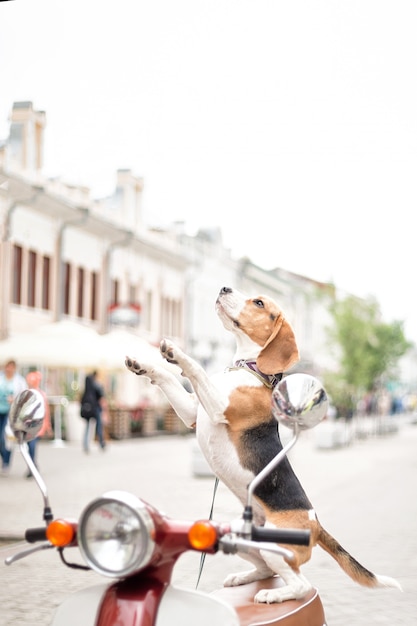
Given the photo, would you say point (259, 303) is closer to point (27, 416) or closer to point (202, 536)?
point (27, 416)

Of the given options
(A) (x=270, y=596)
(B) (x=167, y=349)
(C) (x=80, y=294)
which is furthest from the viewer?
(C) (x=80, y=294)

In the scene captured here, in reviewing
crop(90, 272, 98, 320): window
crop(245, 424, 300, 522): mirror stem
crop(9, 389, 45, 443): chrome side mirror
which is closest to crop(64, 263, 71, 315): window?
crop(90, 272, 98, 320): window

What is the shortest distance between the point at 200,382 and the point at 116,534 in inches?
26.8

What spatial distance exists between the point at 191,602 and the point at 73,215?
90.8 feet

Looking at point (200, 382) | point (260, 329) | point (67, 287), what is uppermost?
point (67, 287)

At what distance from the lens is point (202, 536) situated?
7.79ft

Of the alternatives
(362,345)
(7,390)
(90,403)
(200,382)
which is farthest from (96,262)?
(200,382)

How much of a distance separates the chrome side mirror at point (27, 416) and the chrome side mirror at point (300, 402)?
2.24ft

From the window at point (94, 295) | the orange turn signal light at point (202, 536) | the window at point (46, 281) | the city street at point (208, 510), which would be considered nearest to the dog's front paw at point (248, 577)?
the orange turn signal light at point (202, 536)

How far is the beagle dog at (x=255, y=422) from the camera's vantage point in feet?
9.76

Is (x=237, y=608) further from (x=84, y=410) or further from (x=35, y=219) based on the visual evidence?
(x=35, y=219)

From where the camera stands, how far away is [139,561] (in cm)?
230

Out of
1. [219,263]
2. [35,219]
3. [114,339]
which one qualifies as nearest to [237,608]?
[114,339]

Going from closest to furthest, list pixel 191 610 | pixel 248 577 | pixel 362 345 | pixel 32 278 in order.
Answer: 1. pixel 191 610
2. pixel 248 577
3. pixel 32 278
4. pixel 362 345
